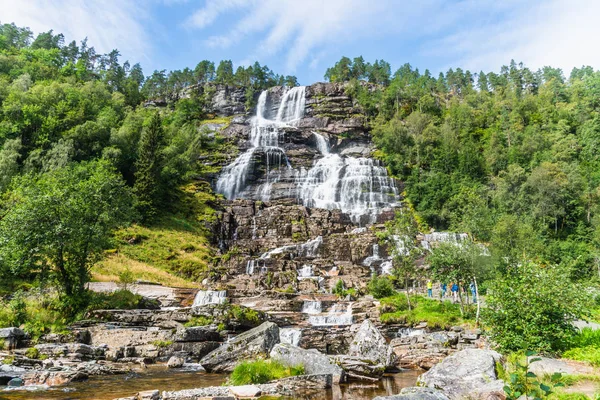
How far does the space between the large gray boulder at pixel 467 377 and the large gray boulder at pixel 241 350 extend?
5719mm

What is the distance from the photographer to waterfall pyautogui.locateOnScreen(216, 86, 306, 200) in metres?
58.6

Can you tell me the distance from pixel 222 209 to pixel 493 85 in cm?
10579

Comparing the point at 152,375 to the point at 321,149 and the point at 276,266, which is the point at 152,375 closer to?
the point at 276,266

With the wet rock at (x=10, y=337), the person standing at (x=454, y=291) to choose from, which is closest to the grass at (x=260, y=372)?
the wet rock at (x=10, y=337)

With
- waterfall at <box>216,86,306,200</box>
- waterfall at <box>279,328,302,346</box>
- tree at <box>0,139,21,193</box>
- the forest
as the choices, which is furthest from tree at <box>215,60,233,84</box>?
waterfall at <box>279,328,302,346</box>

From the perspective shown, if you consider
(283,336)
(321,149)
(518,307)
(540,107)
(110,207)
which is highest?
(540,107)

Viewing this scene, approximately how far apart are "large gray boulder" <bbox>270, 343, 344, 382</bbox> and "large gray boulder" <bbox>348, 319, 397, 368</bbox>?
228 cm

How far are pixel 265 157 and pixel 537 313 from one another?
5446cm

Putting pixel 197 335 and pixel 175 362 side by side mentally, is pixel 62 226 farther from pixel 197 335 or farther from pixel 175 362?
pixel 175 362

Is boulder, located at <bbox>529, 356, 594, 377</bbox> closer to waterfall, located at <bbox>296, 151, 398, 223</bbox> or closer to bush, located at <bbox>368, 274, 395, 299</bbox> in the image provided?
bush, located at <bbox>368, 274, 395, 299</bbox>

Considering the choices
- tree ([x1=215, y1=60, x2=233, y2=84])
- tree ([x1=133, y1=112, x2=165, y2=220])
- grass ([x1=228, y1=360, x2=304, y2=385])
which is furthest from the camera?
tree ([x1=215, y1=60, x2=233, y2=84])

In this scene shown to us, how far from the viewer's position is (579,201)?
54531mm

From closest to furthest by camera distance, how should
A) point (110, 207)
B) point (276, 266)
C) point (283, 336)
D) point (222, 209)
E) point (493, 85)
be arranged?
point (283, 336) → point (110, 207) → point (276, 266) → point (222, 209) → point (493, 85)

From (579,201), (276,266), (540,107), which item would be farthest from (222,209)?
(540,107)
